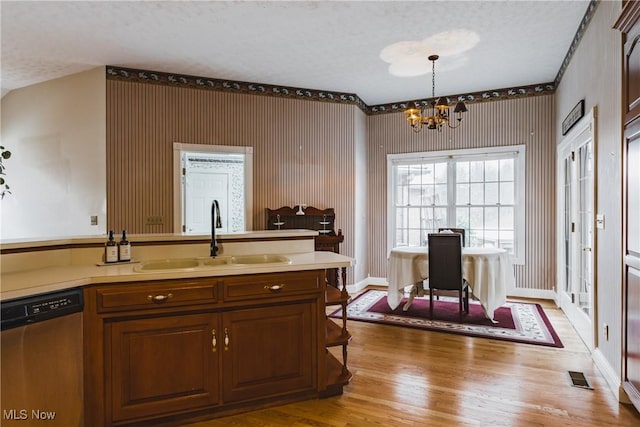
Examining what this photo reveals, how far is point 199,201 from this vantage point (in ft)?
15.6

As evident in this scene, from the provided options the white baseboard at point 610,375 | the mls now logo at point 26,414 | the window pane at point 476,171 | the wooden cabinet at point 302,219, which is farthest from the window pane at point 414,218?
the mls now logo at point 26,414

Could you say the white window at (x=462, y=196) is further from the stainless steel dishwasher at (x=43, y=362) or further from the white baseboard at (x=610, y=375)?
the stainless steel dishwasher at (x=43, y=362)

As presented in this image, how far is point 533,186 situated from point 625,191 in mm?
3091

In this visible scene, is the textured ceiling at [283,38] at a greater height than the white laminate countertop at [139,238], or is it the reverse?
the textured ceiling at [283,38]

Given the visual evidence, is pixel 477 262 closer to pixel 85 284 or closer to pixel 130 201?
pixel 85 284

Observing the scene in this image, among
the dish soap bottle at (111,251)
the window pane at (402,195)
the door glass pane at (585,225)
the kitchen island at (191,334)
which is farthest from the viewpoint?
the window pane at (402,195)

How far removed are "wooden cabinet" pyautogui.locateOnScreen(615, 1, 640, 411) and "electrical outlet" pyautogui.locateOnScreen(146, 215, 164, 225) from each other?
181 inches

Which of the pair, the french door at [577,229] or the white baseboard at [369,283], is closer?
the french door at [577,229]

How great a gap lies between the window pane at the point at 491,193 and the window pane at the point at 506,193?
0.23 ft

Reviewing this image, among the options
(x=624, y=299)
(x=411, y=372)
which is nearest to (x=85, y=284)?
(x=411, y=372)

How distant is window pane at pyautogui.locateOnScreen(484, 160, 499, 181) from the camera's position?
17.4ft

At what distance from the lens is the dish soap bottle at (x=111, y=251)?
7.44 ft

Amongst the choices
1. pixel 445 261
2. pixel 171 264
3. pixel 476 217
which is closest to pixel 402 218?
pixel 476 217

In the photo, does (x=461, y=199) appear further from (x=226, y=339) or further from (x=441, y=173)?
(x=226, y=339)
